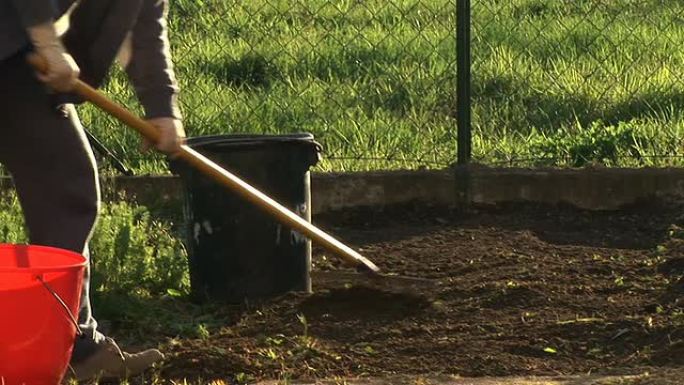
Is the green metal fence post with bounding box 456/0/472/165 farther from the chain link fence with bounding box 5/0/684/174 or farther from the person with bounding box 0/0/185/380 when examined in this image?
the person with bounding box 0/0/185/380

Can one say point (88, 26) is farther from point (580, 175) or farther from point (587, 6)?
point (587, 6)

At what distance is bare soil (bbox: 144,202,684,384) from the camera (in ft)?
14.1

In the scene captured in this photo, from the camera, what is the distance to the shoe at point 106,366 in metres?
4.12

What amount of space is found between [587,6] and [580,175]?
9.60 ft

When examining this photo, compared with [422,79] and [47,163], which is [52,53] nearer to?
[47,163]

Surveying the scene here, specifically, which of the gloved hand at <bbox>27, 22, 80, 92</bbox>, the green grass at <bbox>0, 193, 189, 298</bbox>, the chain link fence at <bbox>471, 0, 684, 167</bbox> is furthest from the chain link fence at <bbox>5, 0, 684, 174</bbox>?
the gloved hand at <bbox>27, 22, 80, 92</bbox>

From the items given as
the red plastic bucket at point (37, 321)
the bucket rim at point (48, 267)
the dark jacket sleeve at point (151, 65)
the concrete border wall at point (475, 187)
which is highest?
the dark jacket sleeve at point (151, 65)

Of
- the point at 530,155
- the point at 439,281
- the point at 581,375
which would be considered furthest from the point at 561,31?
the point at 581,375

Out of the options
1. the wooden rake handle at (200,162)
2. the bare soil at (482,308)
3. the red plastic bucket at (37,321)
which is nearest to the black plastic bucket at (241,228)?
the bare soil at (482,308)

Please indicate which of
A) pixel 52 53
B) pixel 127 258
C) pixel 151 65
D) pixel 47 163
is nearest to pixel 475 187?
pixel 127 258

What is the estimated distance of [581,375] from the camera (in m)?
4.09

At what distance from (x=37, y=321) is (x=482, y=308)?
1728 mm

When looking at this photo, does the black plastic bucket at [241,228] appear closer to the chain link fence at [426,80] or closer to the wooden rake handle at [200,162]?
the wooden rake handle at [200,162]

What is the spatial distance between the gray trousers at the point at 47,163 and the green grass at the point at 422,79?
2.78 metres
